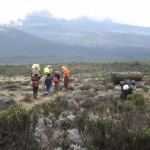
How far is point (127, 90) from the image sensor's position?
736 inches

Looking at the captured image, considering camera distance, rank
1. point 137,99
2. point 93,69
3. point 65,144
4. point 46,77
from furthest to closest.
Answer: point 93,69, point 46,77, point 137,99, point 65,144

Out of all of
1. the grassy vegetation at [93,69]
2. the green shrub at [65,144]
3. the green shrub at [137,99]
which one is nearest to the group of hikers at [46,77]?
the green shrub at [137,99]

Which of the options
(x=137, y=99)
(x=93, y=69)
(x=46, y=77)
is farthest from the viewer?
(x=93, y=69)

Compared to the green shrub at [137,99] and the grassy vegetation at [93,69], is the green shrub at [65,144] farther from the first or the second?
the grassy vegetation at [93,69]

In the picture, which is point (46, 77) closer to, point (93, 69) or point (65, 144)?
point (65, 144)

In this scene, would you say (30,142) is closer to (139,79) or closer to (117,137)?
(117,137)

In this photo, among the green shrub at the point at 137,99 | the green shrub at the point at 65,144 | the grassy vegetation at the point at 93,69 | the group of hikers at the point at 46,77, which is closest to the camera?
the green shrub at the point at 65,144

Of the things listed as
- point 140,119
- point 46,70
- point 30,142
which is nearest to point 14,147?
point 30,142

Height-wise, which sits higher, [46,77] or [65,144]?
[65,144]

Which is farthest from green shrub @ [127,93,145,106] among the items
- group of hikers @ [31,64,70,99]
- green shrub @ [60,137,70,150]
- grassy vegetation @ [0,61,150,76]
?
grassy vegetation @ [0,61,150,76]

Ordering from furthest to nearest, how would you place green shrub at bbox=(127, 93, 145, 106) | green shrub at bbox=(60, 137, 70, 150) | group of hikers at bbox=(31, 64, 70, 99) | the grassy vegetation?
1. the grassy vegetation
2. group of hikers at bbox=(31, 64, 70, 99)
3. green shrub at bbox=(127, 93, 145, 106)
4. green shrub at bbox=(60, 137, 70, 150)

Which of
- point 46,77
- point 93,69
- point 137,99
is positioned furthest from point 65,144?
point 93,69

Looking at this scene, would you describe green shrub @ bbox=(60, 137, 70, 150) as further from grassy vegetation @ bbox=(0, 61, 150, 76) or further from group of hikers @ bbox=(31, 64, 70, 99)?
grassy vegetation @ bbox=(0, 61, 150, 76)

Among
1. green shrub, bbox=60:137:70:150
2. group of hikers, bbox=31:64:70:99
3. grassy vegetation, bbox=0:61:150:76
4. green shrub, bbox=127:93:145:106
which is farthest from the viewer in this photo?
grassy vegetation, bbox=0:61:150:76
